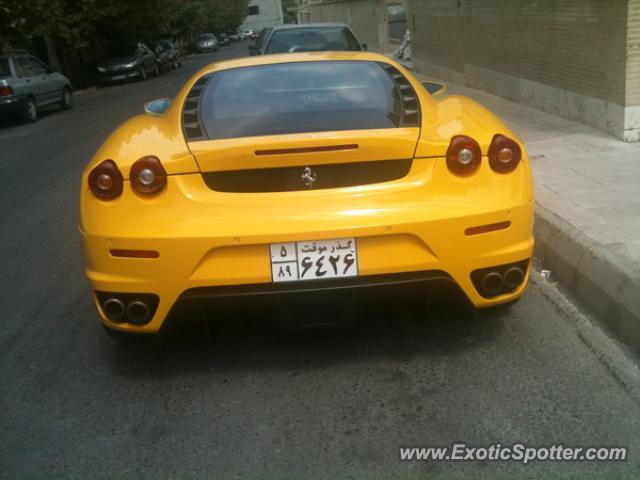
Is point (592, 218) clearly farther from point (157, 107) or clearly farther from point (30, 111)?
point (30, 111)

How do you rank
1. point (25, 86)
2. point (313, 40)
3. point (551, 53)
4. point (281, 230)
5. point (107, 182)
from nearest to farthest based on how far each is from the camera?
point (281, 230)
point (107, 182)
point (551, 53)
point (313, 40)
point (25, 86)

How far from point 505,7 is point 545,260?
807cm

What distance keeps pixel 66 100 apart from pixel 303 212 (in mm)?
18296

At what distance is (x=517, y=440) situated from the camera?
115 inches

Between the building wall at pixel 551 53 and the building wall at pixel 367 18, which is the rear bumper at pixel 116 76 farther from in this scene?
the building wall at pixel 551 53

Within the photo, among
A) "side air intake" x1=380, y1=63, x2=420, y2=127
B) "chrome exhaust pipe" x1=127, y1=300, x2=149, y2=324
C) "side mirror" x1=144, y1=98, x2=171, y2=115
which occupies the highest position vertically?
"side air intake" x1=380, y1=63, x2=420, y2=127

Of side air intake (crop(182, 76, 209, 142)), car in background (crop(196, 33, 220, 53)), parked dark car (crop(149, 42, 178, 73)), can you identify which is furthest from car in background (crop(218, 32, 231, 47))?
side air intake (crop(182, 76, 209, 142))

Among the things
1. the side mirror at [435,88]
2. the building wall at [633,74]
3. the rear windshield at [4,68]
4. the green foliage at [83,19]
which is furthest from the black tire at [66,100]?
the side mirror at [435,88]

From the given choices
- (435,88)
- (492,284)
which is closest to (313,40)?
(435,88)

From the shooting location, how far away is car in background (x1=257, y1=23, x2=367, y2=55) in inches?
468

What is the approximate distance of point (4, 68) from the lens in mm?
17031

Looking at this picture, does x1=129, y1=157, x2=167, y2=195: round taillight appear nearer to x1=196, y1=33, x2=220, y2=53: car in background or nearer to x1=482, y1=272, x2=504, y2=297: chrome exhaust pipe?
x1=482, y1=272, x2=504, y2=297: chrome exhaust pipe

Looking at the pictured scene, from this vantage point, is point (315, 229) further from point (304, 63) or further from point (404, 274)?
point (304, 63)

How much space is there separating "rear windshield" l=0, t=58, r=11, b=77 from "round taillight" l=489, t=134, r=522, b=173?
15573 millimetres
